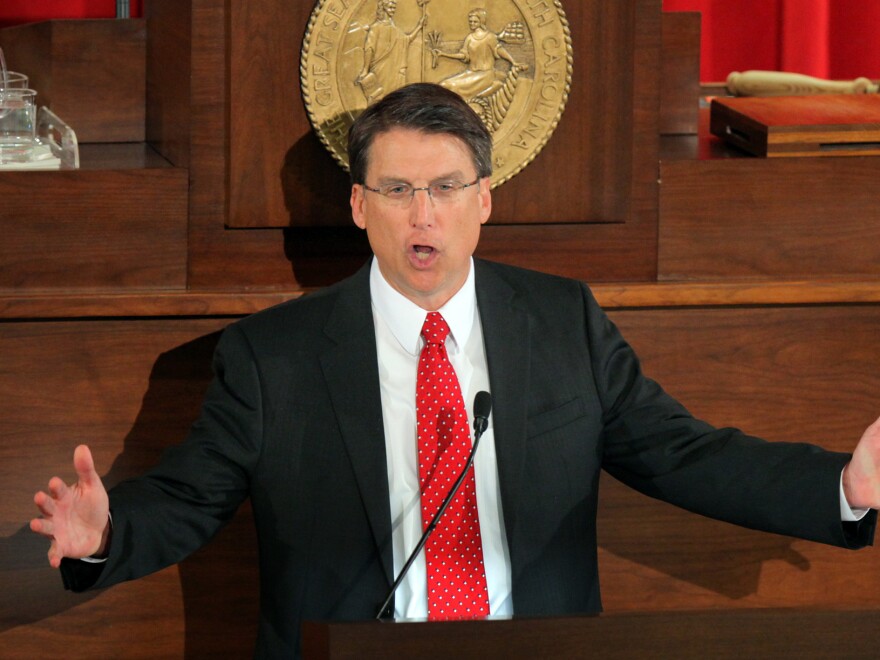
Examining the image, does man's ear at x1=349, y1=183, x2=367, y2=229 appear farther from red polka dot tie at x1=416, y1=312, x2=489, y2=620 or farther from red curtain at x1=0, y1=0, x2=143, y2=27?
red curtain at x1=0, y1=0, x2=143, y2=27

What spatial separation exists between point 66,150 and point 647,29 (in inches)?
34.5

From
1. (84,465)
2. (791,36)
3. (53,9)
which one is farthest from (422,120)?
(791,36)

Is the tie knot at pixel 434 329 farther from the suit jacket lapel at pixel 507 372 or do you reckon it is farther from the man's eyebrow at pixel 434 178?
the man's eyebrow at pixel 434 178

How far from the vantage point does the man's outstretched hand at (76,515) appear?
5.18 ft

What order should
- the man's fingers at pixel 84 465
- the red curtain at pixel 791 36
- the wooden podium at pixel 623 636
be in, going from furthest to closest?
the red curtain at pixel 791 36, the man's fingers at pixel 84 465, the wooden podium at pixel 623 636

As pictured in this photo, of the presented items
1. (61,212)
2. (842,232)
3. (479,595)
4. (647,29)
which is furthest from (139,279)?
(842,232)

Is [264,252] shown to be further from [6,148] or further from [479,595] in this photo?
[479,595]

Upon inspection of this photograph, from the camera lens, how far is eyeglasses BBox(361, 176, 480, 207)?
6.19 feet

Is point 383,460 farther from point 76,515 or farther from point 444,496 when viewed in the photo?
point 76,515

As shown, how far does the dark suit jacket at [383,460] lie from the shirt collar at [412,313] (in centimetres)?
2

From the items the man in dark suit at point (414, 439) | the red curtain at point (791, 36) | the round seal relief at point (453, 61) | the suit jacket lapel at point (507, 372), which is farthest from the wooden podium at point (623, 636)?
the red curtain at point (791, 36)

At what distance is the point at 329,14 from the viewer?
2.02 m

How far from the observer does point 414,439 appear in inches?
76.2

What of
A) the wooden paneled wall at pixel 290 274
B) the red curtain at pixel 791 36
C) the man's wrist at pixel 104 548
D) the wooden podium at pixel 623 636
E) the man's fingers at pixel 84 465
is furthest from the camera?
the red curtain at pixel 791 36
